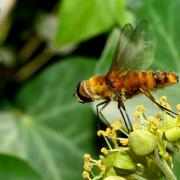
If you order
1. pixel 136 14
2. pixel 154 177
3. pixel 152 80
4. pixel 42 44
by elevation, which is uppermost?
pixel 42 44

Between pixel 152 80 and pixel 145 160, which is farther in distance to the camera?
pixel 152 80

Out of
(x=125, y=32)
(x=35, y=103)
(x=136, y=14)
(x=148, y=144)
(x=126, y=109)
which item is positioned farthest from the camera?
(x=35, y=103)

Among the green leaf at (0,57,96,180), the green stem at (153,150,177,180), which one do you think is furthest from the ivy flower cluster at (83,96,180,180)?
the green leaf at (0,57,96,180)

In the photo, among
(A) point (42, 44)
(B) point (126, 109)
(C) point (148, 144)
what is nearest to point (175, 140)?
(C) point (148, 144)

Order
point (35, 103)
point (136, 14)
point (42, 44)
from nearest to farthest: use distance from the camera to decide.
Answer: point (136, 14) → point (35, 103) → point (42, 44)

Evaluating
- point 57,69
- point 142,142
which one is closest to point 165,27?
point 57,69

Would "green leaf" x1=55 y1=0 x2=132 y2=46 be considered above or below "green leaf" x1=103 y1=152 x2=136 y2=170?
above

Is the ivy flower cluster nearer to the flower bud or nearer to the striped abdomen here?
the flower bud

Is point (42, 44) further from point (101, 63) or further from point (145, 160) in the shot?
point (145, 160)
